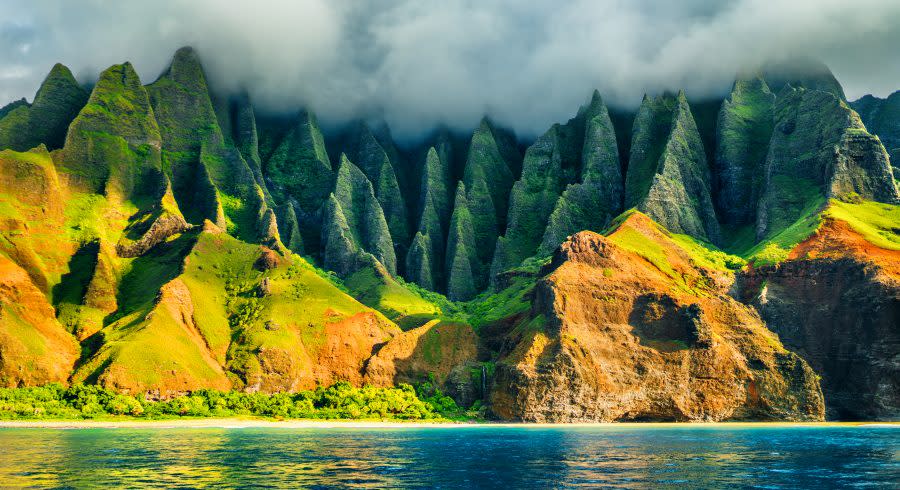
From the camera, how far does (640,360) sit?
154500 millimetres

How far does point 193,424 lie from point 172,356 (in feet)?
69.3

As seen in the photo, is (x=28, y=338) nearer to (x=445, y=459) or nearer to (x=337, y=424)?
(x=337, y=424)

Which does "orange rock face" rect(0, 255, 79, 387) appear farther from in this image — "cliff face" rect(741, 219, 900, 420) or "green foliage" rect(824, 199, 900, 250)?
"green foliage" rect(824, 199, 900, 250)

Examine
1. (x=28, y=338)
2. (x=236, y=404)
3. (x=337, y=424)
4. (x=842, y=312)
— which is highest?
(x=842, y=312)

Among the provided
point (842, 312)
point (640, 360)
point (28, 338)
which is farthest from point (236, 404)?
point (842, 312)

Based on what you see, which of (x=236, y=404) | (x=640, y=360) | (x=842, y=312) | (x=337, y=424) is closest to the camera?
(x=337, y=424)

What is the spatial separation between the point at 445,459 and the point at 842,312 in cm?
11964

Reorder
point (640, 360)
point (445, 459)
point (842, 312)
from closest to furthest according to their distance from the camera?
1. point (445, 459)
2. point (640, 360)
3. point (842, 312)

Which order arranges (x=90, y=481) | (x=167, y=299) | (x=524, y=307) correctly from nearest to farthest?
1. (x=90, y=481)
2. (x=167, y=299)
3. (x=524, y=307)

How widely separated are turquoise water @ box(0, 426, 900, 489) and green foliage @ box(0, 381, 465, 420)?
66.4ft

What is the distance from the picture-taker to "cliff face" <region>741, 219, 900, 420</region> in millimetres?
152125

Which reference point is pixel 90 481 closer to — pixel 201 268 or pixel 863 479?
pixel 863 479

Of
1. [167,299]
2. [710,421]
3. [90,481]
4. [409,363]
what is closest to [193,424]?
[167,299]

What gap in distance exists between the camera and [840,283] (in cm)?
16400
